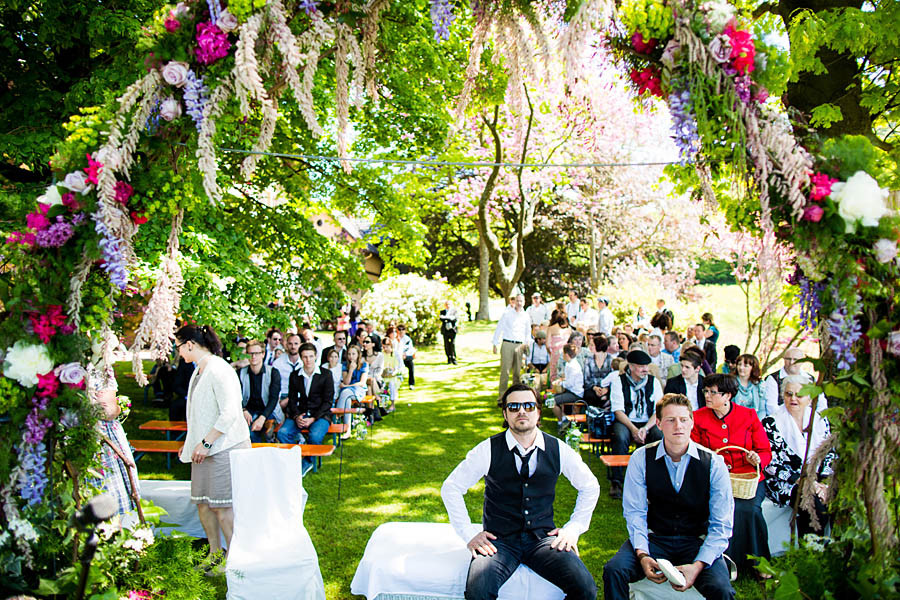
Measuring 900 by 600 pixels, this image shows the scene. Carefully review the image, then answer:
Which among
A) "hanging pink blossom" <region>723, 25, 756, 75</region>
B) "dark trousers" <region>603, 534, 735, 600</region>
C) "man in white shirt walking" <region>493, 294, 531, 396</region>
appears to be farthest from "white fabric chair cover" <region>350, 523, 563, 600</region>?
"man in white shirt walking" <region>493, 294, 531, 396</region>

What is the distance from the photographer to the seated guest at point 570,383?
977cm

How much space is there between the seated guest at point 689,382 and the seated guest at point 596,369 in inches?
71.4

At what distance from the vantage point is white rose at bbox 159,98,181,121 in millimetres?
3133

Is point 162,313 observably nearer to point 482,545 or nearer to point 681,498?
point 482,545

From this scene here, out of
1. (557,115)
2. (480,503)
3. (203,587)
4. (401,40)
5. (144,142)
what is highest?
(557,115)

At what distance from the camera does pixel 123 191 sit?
3.19 meters

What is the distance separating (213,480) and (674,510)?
3617 millimetres

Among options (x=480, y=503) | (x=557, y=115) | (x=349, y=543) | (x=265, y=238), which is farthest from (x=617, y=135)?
(x=349, y=543)

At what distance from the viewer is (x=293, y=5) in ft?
10.6

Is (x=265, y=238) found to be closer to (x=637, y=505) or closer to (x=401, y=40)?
(x=401, y=40)

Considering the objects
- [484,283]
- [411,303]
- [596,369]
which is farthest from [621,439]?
[484,283]

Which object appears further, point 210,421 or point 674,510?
point 210,421

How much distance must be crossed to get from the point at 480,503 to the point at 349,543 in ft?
5.95

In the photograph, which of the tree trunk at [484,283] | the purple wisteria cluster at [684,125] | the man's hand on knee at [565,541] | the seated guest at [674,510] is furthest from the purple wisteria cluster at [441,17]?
the tree trunk at [484,283]
